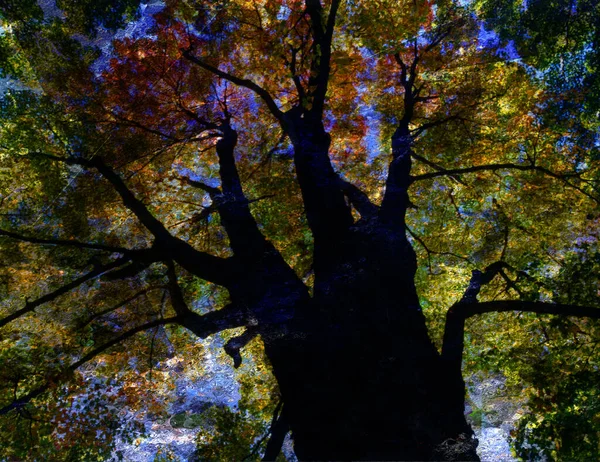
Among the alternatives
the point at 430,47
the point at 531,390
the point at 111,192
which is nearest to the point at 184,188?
the point at 111,192

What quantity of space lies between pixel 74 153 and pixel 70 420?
152 cm

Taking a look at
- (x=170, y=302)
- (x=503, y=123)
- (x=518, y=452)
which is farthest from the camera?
(x=503, y=123)

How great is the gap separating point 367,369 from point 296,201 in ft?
3.66

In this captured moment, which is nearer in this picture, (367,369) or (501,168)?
(367,369)

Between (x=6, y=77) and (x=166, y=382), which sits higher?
(x=6, y=77)

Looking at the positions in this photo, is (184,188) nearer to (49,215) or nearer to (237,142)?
(237,142)

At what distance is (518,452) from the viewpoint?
1.95 metres

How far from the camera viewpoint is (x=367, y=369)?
1.92 metres

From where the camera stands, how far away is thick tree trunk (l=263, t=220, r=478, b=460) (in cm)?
176

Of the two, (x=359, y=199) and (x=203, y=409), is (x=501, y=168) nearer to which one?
(x=359, y=199)

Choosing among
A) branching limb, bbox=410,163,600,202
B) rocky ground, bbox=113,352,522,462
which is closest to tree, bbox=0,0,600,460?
branching limb, bbox=410,163,600,202

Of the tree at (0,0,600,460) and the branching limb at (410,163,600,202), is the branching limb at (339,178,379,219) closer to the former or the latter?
the tree at (0,0,600,460)

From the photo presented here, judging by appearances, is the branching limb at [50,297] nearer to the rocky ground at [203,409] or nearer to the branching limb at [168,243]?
the branching limb at [168,243]

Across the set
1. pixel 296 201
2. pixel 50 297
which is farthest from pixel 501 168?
pixel 50 297
